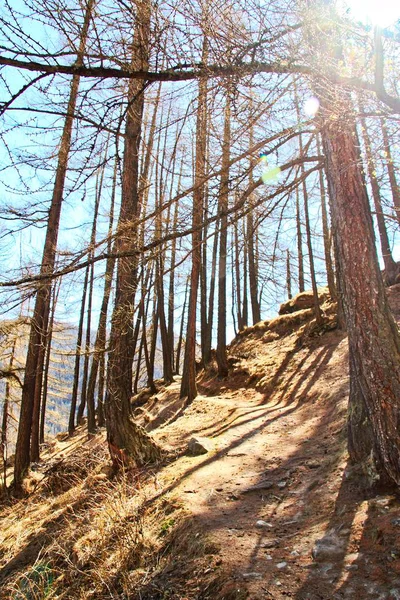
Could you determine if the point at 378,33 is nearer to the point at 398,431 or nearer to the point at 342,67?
the point at 342,67

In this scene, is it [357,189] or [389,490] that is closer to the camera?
[389,490]

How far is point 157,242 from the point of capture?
3.79 metres

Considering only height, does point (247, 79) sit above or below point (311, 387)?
above

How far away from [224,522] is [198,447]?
2.53 m

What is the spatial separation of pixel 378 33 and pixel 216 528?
3.93m

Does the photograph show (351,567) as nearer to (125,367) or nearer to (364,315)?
(364,315)

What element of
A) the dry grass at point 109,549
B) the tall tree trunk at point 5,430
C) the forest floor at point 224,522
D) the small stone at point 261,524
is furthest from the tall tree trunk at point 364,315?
the tall tree trunk at point 5,430

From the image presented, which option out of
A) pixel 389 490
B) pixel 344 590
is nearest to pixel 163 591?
pixel 344 590

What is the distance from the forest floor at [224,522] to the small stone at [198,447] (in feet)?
0.26

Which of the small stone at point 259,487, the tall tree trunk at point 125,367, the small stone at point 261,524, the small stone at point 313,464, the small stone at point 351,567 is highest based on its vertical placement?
the tall tree trunk at point 125,367

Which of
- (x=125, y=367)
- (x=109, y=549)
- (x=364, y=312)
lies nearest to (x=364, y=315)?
(x=364, y=312)

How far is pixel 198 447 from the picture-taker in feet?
20.4

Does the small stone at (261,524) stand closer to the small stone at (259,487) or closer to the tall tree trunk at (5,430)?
the small stone at (259,487)

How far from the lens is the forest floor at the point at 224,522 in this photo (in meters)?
2.72
